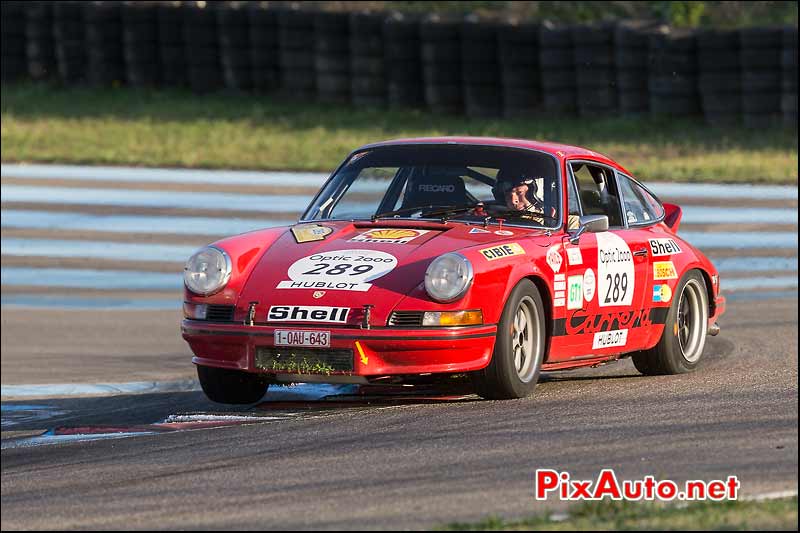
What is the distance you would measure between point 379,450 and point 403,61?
13.6m

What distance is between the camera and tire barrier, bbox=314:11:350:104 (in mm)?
18547

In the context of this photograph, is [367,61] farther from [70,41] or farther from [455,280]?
[455,280]

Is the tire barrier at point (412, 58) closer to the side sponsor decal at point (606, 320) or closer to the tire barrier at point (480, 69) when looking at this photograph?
the tire barrier at point (480, 69)

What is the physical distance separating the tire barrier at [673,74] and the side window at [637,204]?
9.02 meters

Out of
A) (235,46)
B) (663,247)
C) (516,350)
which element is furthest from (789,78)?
(516,350)

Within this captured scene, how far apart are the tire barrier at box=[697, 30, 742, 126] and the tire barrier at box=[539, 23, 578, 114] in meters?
1.53

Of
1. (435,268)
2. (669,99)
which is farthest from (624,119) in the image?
(435,268)

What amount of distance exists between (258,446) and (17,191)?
32.6ft

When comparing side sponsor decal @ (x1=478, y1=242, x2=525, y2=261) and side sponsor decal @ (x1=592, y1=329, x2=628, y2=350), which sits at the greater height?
side sponsor decal @ (x1=478, y1=242, x2=525, y2=261)

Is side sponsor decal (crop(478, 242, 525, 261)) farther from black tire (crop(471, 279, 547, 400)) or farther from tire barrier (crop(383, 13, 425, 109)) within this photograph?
tire barrier (crop(383, 13, 425, 109))

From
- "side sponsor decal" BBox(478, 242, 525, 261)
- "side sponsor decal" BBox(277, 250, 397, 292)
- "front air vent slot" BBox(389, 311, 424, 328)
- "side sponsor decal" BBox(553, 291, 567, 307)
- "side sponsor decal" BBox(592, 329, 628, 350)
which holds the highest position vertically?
"side sponsor decal" BBox(478, 242, 525, 261)

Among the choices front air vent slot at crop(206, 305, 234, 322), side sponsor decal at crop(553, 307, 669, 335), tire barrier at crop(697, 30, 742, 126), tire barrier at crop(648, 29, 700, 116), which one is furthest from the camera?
tire barrier at crop(648, 29, 700, 116)

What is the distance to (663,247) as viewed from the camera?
8.05m

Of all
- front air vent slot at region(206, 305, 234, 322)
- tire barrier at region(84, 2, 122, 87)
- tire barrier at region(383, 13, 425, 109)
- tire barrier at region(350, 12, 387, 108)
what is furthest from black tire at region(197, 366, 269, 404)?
tire barrier at region(84, 2, 122, 87)
